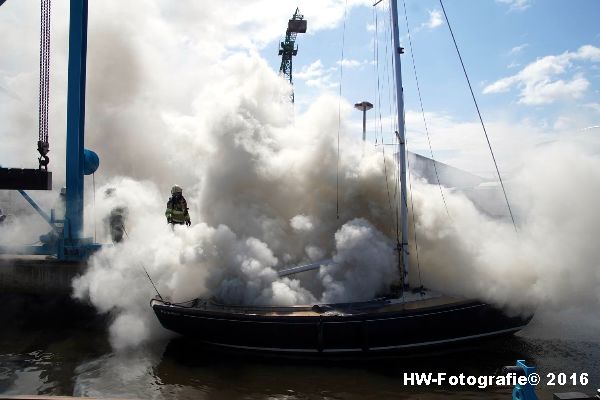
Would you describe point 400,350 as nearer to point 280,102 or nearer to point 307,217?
point 307,217

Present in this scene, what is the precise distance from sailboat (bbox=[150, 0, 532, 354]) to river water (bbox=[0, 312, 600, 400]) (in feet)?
1.49

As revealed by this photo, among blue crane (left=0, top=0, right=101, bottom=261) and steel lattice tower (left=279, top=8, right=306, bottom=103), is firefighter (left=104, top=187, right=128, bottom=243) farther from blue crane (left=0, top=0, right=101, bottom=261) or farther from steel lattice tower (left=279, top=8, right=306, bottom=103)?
steel lattice tower (left=279, top=8, right=306, bottom=103)

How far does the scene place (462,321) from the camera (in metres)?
11.3

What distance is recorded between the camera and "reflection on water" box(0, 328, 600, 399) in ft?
32.2

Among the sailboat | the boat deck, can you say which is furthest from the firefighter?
the boat deck

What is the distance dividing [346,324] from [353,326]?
0.19 metres

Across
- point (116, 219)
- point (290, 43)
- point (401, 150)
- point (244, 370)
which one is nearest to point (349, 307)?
point (244, 370)

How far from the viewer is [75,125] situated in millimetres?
16000

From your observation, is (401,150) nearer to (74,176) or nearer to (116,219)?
(116,219)

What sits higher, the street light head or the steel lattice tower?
the steel lattice tower

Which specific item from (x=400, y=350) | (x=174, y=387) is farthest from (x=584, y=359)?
(x=174, y=387)

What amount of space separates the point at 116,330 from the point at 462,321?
10055 millimetres

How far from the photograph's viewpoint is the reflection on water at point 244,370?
32.2ft

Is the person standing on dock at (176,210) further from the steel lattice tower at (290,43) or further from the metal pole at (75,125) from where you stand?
the steel lattice tower at (290,43)
